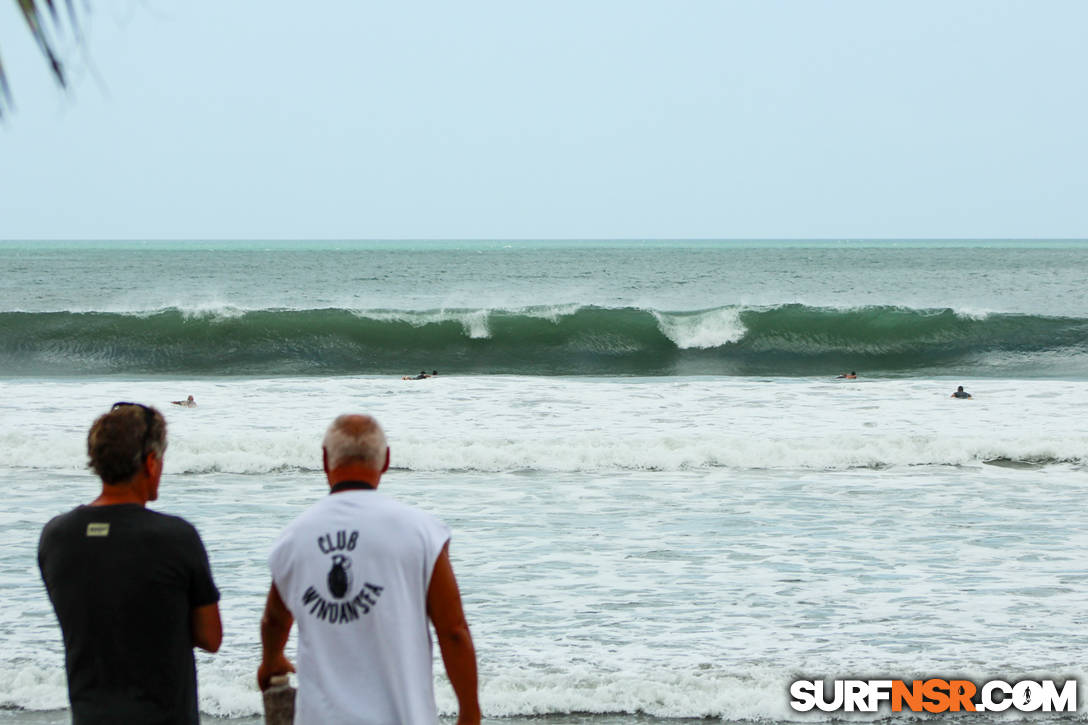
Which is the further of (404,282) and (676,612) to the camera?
(404,282)

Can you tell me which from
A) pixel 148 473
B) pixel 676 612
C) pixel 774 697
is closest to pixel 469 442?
pixel 676 612

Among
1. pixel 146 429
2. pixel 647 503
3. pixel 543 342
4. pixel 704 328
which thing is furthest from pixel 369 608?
pixel 704 328

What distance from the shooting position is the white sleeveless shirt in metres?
2.27

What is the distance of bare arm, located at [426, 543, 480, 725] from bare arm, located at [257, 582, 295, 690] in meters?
0.32

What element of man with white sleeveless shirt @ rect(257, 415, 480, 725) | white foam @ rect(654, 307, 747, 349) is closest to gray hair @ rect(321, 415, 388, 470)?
man with white sleeveless shirt @ rect(257, 415, 480, 725)

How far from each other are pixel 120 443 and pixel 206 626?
426 millimetres

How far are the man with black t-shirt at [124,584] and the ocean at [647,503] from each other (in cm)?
214

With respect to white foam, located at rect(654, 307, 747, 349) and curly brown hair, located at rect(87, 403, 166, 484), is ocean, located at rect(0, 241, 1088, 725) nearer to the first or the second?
white foam, located at rect(654, 307, 747, 349)

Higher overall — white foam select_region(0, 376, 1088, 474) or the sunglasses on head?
the sunglasses on head

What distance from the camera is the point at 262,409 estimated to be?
46.7 feet

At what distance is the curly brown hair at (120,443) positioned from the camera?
93.3 inches

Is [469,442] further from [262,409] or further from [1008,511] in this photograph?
[1008,511]

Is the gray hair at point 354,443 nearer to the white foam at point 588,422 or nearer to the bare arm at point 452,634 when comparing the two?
the bare arm at point 452,634

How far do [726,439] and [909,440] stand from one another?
1759 millimetres
